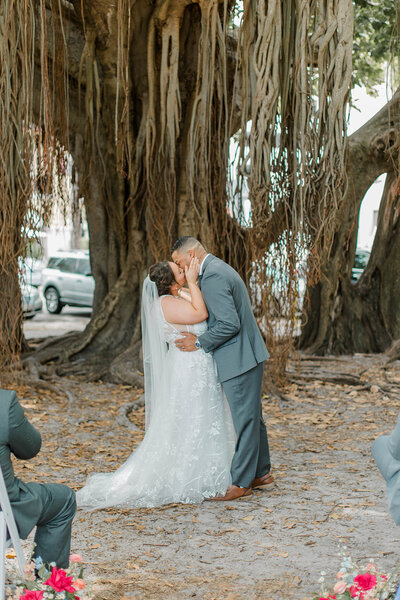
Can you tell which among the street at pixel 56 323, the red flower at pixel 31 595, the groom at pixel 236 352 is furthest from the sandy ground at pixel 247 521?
the street at pixel 56 323

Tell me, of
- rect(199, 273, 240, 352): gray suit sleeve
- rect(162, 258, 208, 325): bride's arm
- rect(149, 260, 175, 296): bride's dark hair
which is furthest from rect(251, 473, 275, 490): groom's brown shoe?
rect(149, 260, 175, 296): bride's dark hair

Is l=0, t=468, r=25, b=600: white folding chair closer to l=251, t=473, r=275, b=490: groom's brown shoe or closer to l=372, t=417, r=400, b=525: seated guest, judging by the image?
l=372, t=417, r=400, b=525: seated guest

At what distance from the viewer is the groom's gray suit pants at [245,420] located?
466 centimetres

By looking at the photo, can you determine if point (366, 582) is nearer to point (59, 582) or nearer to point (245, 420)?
point (59, 582)

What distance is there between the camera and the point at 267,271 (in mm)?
6773

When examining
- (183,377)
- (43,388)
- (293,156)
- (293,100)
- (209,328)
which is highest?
(293,100)

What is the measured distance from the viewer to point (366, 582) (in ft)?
8.26

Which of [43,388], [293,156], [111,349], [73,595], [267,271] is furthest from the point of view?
[111,349]

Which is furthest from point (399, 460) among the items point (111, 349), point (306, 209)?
point (111, 349)

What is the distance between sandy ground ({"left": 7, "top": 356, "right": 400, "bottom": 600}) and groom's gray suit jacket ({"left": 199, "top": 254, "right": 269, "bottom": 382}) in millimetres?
913

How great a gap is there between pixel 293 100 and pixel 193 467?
306cm

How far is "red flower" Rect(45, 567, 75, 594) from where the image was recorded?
8.07ft

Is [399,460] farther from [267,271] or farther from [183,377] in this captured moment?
[267,271]

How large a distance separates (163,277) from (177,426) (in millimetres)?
1012
